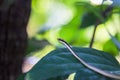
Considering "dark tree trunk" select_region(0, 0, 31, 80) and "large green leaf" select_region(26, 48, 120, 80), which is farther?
"dark tree trunk" select_region(0, 0, 31, 80)

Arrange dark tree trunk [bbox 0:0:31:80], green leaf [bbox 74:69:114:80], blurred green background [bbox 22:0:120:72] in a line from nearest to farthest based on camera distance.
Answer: green leaf [bbox 74:69:114:80] < dark tree trunk [bbox 0:0:31:80] < blurred green background [bbox 22:0:120:72]

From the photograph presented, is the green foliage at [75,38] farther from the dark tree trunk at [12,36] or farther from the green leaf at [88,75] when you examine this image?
the dark tree trunk at [12,36]

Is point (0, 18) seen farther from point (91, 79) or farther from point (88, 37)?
point (88, 37)

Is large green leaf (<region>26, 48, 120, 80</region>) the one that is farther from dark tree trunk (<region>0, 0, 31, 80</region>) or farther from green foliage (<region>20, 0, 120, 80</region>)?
dark tree trunk (<region>0, 0, 31, 80</region>)

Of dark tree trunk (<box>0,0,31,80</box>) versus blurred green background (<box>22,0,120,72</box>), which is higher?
dark tree trunk (<box>0,0,31,80</box>)

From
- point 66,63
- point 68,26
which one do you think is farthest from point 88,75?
point 68,26

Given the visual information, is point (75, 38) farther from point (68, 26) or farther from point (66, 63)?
point (66, 63)

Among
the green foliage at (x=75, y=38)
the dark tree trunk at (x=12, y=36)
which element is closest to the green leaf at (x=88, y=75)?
the green foliage at (x=75, y=38)

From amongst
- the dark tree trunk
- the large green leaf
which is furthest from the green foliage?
the dark tree trunk
